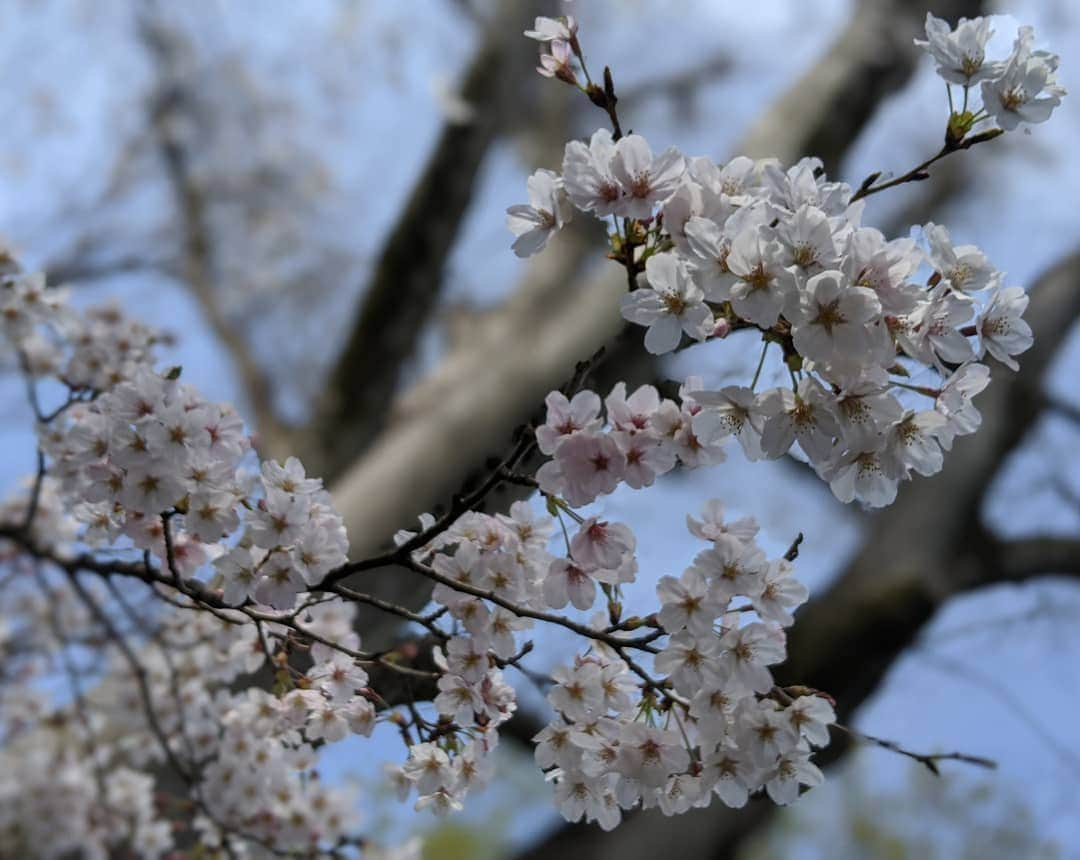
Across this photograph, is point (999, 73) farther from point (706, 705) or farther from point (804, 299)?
point (706, 705)

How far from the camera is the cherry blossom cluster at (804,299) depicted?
0.50 meters

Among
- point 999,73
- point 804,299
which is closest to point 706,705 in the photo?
point 804,299

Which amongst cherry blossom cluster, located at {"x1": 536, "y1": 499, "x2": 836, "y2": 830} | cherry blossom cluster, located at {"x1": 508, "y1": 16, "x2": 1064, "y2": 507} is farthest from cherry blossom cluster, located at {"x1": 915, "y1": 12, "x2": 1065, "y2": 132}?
cherry blossom cluster, located at {"x1": 536, "y1": 499, "x2": 836, "y2": 830}

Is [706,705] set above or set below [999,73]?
below

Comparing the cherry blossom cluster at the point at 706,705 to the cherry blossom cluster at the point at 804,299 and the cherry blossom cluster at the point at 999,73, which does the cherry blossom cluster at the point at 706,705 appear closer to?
the cherry blossom cluster at the point at 804,299

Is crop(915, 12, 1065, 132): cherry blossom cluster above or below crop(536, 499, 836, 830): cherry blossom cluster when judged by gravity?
above

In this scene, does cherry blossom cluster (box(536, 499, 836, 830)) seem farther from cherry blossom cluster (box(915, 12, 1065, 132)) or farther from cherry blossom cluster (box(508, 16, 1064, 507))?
cherry blossom cluster (box(915, 12, 1065, 132))

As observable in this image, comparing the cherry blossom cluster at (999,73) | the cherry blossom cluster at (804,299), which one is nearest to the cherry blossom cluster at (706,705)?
the cherry blossom cluster at (804,299)

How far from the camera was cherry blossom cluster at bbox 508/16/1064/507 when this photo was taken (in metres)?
0.50

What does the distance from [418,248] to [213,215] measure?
2.37 m

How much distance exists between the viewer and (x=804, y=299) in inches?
19.3

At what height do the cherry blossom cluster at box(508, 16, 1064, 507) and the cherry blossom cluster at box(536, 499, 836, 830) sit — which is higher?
the cherry blossom cluster at box(508, 16, 1064, 507)

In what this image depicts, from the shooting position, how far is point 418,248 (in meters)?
2.16

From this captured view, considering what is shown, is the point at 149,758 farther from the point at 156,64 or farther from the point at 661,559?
the point at 156,64
